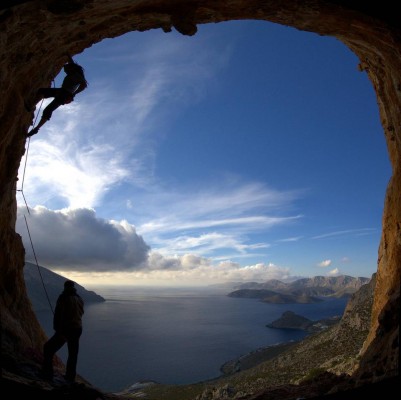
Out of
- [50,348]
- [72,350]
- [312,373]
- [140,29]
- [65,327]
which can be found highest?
[140,29]

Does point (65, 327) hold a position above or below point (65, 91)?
below

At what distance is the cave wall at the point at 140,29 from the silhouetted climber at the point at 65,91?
0.67m

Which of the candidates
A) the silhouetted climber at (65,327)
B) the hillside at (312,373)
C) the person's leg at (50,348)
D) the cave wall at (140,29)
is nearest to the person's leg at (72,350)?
the silhouetted climber at (65,327)

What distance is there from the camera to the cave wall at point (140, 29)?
10711 mm

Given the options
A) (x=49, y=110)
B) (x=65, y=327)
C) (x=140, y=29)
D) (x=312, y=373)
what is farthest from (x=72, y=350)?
(x=312, y=373)

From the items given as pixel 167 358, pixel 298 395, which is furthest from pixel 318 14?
pixel 167 358

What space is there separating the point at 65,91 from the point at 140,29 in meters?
5.33

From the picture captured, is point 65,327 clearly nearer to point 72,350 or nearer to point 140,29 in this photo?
point 72,350

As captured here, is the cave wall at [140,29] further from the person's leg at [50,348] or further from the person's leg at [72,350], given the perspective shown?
the person's leg at [72,350]

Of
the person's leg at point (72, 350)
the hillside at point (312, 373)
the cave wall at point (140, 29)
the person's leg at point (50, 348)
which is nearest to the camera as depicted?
the cave wall at point (140, 29)

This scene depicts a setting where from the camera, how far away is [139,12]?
46.9 ft

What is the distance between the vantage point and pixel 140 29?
16.1m

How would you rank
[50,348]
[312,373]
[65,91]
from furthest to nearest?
[312,373] → [65,91] → [50,348]

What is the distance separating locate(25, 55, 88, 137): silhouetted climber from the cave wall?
666 millimetres
